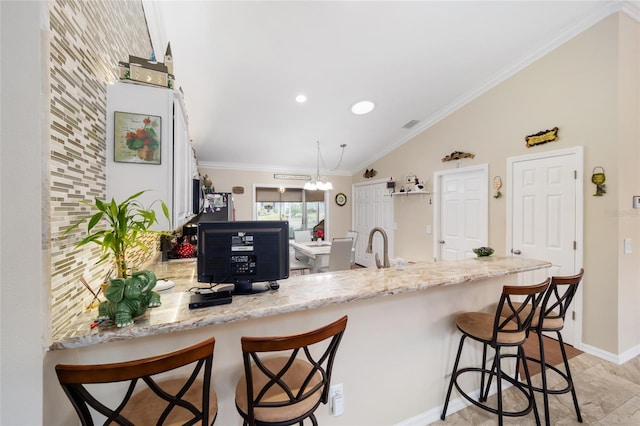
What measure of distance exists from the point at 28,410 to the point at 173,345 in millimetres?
418

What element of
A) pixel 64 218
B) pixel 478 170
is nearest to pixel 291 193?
pixel 478 170

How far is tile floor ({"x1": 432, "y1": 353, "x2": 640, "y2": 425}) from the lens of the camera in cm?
178

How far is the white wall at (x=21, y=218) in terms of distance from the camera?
2.64ft

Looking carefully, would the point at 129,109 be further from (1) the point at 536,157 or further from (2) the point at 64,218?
(1) the point at 536,157

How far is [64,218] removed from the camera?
100 centimetres

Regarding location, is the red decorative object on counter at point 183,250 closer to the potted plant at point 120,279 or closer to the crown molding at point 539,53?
the potted plant at point 120,279

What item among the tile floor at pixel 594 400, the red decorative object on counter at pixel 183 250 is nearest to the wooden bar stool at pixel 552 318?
the tile floor at pixel 594 400

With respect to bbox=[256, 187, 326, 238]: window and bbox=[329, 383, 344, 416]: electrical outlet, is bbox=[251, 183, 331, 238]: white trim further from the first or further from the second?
bbox=[329, 383, 344, 416]: electrical outlet

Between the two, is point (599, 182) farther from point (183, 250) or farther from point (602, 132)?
point (183, 250)

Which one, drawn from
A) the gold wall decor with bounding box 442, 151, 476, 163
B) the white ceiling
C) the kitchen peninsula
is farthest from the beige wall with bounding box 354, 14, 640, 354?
the kitchen peninsula

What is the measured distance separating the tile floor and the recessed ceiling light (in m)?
3.49

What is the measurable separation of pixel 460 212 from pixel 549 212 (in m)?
1.15

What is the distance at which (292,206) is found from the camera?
6.63 m

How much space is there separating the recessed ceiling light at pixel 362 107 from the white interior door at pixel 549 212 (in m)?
1.96
